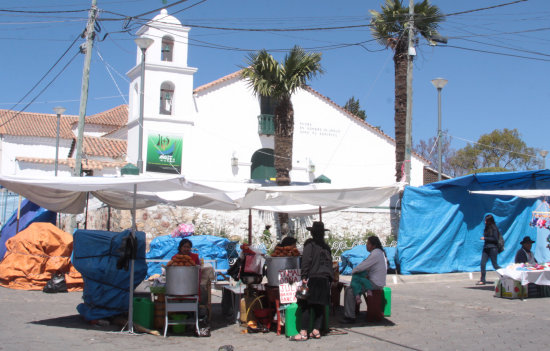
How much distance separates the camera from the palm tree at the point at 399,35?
66.8ft

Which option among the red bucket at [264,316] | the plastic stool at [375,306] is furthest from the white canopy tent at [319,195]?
the red bucket at [264,316]

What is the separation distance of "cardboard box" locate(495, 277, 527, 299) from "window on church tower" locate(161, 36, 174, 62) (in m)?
19.5

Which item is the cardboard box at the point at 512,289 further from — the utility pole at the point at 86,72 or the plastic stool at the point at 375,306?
the utility pole at the point at 86,72

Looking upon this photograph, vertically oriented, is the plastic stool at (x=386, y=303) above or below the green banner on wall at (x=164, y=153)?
below

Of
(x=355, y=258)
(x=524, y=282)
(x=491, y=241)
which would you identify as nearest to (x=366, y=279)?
(x=524, y=282)

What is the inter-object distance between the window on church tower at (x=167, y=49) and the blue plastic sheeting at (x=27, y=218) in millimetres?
11531

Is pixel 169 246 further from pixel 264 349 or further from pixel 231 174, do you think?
pixel 231 174

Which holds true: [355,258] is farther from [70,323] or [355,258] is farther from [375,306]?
[70,323]

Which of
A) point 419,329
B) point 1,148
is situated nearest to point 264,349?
point 419,329

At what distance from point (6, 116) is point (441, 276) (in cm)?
4700

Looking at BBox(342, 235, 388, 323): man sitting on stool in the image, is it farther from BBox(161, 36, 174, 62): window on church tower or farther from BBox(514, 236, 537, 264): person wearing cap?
BBox(161, 36, 174, 62): window on church tower

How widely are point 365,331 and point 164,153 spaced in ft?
63.0

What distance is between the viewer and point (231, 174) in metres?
28.3

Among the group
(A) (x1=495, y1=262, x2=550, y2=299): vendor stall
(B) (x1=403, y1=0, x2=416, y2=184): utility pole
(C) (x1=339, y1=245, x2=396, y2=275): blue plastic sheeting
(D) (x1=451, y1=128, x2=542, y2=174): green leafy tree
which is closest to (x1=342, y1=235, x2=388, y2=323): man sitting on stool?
(A) (x1=495, y1=262, x2=550, y2=299): vendor stall
